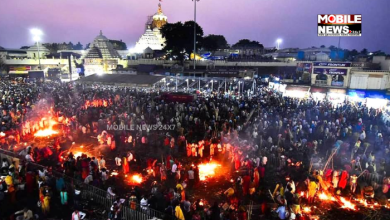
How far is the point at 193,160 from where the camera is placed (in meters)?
12.8

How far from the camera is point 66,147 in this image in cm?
1467

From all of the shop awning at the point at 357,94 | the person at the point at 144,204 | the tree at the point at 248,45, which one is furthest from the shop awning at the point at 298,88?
the tree at the point at 248,45

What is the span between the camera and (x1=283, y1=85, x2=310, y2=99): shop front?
1075 inches

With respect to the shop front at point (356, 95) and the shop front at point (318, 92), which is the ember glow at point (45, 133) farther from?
the shop front at point (356, 95)

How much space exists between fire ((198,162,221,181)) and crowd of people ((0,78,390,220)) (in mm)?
323

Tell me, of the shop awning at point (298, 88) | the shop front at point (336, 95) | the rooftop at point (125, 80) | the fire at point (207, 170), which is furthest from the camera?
the rooftop at point (125, 80)

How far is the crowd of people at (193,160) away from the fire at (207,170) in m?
0.32

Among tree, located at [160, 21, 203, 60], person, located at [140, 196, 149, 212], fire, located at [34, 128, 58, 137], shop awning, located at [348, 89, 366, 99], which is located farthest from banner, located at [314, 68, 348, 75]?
tree, located at [160, 21, 203, 60]

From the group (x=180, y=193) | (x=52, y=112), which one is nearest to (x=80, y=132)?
(x=52, y=112)

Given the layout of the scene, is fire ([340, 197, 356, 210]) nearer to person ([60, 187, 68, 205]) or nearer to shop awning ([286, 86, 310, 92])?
person ([60, 187, 68, 205])

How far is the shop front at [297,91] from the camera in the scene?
27297 mm

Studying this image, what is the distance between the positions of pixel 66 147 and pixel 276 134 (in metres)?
12.3

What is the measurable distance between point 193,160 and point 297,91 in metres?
19.6

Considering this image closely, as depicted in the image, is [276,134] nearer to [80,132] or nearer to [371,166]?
[371,166]
